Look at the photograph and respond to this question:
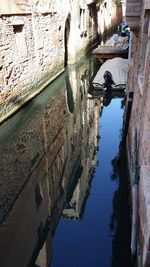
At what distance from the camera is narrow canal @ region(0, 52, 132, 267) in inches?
200

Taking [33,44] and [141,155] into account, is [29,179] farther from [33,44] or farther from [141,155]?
[33,44]

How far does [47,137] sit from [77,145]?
0.86 metres

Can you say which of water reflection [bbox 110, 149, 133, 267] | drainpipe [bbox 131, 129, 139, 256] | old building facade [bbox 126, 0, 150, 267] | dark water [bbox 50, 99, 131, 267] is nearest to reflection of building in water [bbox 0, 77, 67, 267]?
dark water [bbox 50, 99, 131, 267]

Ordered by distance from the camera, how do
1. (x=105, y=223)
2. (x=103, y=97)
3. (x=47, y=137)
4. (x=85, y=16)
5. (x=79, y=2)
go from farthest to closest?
(x=85, y=16)
(x=79, y=2)
(x=103, y=97)
(x=47, y=137)
(x=105, y=223)

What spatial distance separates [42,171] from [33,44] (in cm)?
638

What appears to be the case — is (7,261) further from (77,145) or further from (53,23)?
(53,23)

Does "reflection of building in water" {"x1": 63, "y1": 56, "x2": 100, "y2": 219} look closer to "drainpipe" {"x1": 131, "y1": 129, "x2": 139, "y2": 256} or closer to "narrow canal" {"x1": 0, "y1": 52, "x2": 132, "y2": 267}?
"narrow canal" {"x1": 0, "y1": 52, "x2": 132, "y2": 267}

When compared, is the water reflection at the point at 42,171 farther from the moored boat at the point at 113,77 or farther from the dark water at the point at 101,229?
the moored boat at the point at 113,77

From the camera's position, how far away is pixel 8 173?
7.13 meters

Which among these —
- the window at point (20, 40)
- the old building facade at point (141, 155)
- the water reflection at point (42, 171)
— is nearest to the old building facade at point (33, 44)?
the window at point (20, 40)

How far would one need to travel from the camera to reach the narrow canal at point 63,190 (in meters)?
5.07

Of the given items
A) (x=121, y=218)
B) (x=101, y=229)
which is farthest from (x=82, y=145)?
(x=101, y=229)

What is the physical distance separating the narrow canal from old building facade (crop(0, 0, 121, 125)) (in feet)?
2.78

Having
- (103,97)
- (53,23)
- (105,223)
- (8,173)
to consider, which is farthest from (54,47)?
(105,223)
